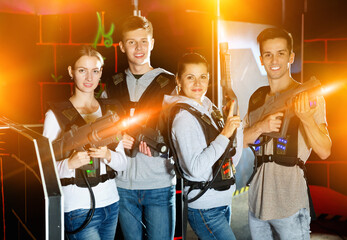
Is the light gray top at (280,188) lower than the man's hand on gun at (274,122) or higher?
lower

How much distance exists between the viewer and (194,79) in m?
1.71

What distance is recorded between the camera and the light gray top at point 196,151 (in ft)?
5.06

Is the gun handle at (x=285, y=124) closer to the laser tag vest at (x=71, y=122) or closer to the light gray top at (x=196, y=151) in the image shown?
the light gray top at (x=196, y=151)

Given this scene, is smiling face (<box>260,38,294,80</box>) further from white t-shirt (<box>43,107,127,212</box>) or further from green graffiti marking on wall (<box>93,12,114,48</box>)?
green graffiti marking on wall (<box>93,12,114,48</box>)

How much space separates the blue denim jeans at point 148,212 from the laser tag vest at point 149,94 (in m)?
0.34

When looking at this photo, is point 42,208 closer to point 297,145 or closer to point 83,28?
point 297,145

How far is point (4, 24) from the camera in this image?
3242mm

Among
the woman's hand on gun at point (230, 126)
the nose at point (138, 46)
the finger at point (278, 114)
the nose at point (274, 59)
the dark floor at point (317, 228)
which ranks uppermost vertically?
the nose at point (138, 46)

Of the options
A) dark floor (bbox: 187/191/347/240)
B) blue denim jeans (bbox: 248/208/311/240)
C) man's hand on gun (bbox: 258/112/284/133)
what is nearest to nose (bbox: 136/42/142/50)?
man's hand on gun (bbox: 258/112/284/133)

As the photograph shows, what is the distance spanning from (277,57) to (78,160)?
1.00 metres

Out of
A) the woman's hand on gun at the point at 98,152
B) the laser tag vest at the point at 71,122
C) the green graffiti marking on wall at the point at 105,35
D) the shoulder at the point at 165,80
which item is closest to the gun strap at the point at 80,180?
the laser tag vest at the point at 71,122

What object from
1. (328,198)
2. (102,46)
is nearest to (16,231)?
(102,46)

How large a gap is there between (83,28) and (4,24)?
65 centimetres

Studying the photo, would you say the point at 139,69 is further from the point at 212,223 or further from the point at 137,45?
the point at 212,223
